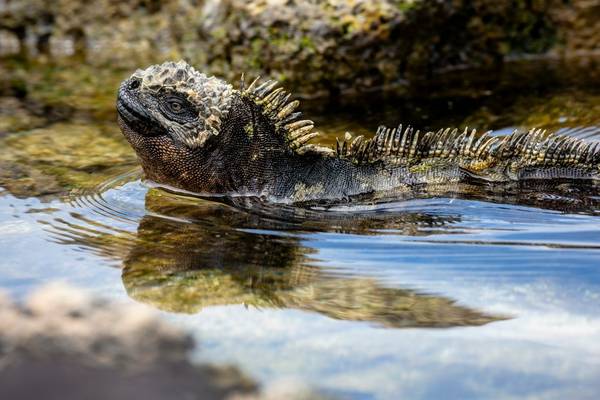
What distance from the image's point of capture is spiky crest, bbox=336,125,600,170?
7.03m

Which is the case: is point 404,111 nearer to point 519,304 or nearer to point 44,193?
point 44,193

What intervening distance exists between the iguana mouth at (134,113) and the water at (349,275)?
0.61 meters

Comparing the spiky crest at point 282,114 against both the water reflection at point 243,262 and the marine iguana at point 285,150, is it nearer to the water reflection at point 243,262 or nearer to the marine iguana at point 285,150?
the marine iguana at point 285,150

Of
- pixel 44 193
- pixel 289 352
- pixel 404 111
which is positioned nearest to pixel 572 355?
pixel 289 352

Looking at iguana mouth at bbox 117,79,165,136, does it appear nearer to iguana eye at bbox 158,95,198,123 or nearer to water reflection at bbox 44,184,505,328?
iguana eye at bbox 158,95,198,123

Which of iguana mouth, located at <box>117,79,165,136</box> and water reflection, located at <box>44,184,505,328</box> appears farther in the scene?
iguana mouth, located at <box>117,79,165,136</box>

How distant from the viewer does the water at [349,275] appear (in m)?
4.34

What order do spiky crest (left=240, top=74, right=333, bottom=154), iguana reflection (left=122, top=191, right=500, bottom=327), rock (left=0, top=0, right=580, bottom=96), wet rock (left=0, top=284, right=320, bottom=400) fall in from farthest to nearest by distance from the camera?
rock (left=0, top=0, right=580, bottom=96) < spiky crest (left=240, top=74, right=333, bottom=154) < iguana reflection (left=122, top=191, right=500, bottom=327) < wet rock (left=0, top=284, right=320, bottom=400)

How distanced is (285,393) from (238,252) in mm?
2011

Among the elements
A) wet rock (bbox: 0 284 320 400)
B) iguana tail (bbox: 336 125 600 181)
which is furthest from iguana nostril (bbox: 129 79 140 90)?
wet rock (bbox: 0 284 320 400)

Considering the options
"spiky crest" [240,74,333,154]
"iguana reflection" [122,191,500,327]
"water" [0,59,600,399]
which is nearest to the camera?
"water" [0,59,600,399]

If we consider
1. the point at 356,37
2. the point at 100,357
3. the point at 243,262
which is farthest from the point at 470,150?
the point at 356,37

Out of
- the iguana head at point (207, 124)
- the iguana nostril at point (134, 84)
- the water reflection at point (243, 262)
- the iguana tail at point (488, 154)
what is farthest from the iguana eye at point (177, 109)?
the iguana tail at point (488, 154)

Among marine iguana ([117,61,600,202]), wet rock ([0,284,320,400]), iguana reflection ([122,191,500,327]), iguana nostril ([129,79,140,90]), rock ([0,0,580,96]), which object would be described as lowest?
wet rock ([0,284,320,400])
